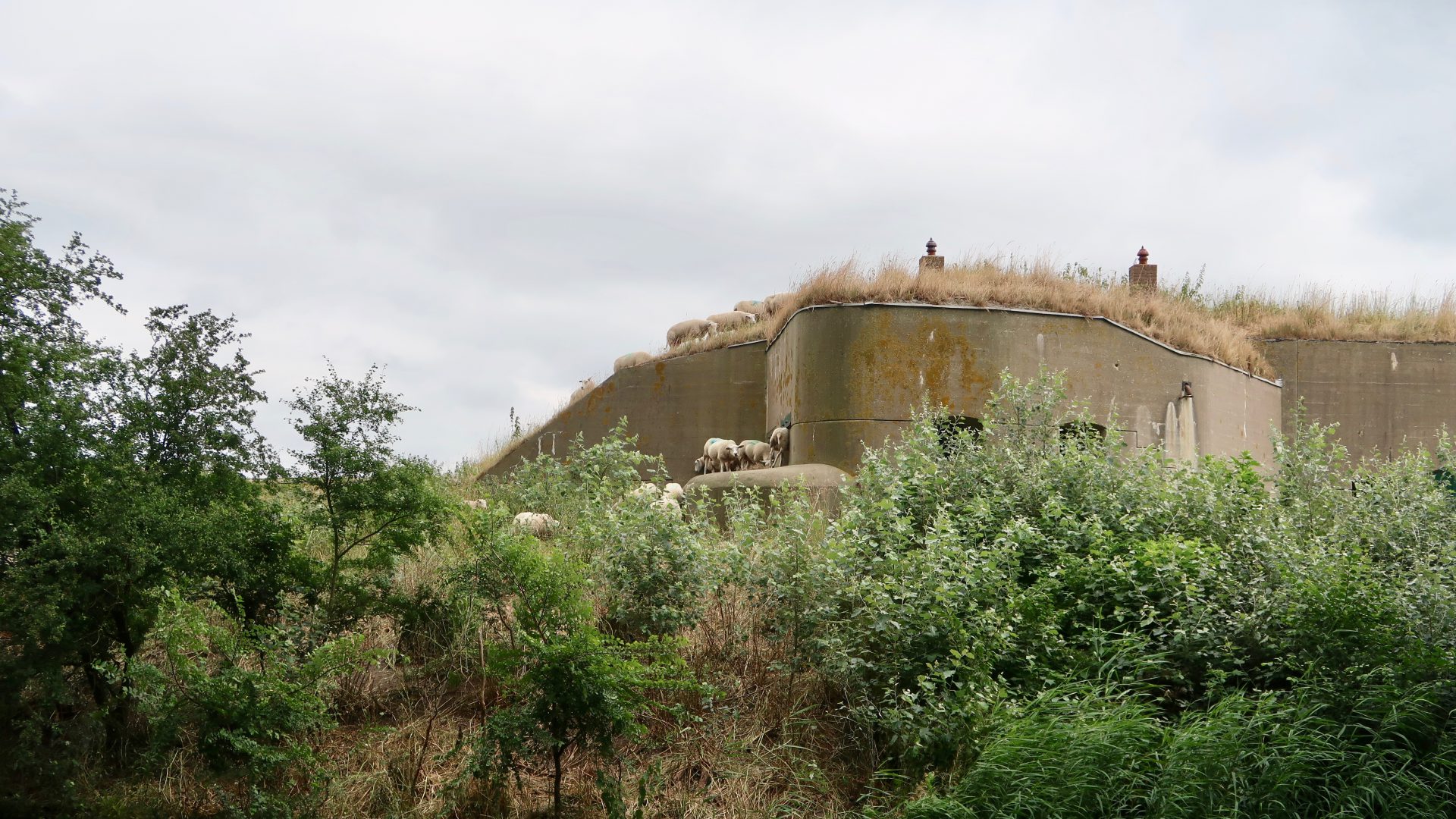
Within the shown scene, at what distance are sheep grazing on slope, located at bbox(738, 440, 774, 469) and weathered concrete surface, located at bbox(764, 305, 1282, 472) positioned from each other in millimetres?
601

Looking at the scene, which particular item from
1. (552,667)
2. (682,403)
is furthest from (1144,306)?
(552,667)

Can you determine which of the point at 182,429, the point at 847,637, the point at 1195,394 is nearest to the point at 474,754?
the point at 847,637

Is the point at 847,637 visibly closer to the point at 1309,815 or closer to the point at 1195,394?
the point at 1309,815

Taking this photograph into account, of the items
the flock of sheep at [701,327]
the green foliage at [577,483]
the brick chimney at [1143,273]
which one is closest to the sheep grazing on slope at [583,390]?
the flock of sheep at [701,327]

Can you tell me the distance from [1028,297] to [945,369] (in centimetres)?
139

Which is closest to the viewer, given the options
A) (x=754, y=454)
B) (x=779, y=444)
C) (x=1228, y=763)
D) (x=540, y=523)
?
(x=1228, y=763)

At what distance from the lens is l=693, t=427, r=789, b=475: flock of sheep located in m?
13.0

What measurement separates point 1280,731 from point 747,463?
8.62 meters

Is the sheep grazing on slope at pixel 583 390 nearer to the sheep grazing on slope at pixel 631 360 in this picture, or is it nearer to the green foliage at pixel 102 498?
the sheep grazing on slope at pixel 631 360

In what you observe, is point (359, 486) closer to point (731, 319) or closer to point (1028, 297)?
point (1028, 297)

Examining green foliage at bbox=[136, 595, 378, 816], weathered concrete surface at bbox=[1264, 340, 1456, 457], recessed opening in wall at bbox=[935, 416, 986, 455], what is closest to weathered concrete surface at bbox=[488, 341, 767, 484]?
recessed opening in wall at bbox=[935, 416, 986, 455]

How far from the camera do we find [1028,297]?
12.4m

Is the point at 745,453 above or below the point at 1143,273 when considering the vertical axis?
below

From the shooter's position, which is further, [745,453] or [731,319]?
[731,319]
